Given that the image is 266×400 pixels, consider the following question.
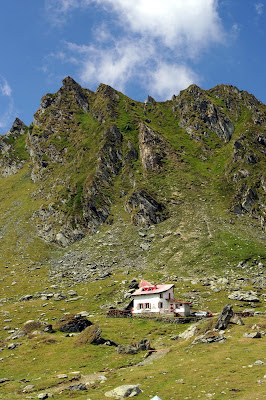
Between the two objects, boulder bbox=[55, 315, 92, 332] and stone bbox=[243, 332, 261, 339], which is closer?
stone bbox=[243, 332, 261, 339]

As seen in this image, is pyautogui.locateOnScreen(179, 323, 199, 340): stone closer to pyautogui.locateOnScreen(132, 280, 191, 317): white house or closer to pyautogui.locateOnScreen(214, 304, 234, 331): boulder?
pyautogui.locateOnScreen(214, 304, 234, 331): boulder

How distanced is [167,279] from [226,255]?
2332 centimetres

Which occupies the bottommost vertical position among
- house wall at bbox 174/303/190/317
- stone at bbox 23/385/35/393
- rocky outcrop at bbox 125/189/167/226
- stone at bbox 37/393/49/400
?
stone at bbox 23/385/35/393

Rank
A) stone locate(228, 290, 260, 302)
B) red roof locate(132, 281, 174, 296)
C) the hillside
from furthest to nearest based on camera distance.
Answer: stone locate(228, 290, 260, 302), red roof locate(132, 281, 174, 296), the hillside

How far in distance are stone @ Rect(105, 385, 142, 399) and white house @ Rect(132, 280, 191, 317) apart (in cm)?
4467

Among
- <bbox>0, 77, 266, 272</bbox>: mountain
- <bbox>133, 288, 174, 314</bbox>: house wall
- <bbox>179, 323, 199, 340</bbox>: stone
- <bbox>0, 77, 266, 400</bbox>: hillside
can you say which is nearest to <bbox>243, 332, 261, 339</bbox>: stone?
<bbox>0, 77, 266, 400</bbox>: hillside

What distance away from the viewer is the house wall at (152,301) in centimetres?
7700

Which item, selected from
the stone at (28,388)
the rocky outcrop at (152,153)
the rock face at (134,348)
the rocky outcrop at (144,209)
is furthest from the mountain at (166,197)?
the stone at (28,388)

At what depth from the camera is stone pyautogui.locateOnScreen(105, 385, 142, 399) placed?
29.7 metres

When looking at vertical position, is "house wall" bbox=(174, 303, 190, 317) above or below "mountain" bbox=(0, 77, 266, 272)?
below

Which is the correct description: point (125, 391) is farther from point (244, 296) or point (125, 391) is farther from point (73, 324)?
point (244, 296)

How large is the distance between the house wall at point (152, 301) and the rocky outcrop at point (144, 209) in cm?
6875

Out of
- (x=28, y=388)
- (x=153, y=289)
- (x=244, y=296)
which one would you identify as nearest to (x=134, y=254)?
(x=153, y=289)

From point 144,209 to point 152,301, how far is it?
250 ft
